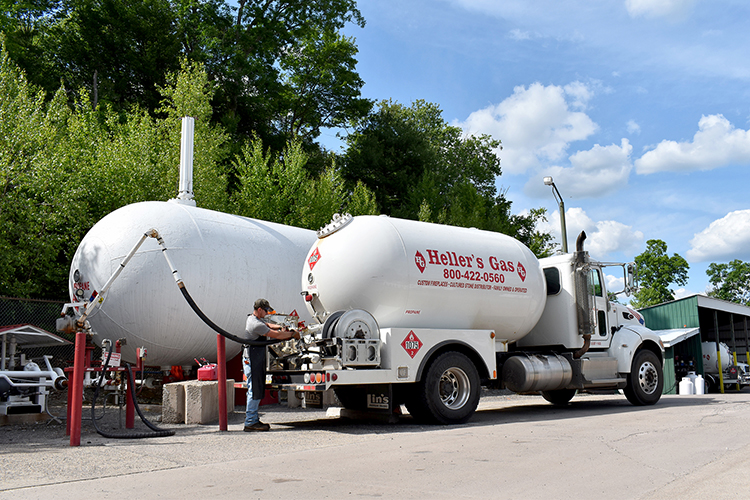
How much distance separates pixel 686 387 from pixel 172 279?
17700 mm

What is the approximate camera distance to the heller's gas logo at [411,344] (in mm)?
9555

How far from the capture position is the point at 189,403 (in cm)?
1024

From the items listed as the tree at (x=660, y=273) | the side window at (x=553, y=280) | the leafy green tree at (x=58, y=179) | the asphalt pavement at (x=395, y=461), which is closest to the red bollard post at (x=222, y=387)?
the asphalt pavement at (x=395, y=461)

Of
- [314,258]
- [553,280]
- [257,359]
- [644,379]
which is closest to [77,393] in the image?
[257,359]

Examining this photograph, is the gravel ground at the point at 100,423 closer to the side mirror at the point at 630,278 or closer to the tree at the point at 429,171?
the side mirror at the point at 630,278

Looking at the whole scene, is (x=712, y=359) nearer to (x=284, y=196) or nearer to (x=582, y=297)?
(x=582, y=297)

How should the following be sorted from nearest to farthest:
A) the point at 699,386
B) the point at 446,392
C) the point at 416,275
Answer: the point at 416,275 < the point at 446,392 < the point at 699,386

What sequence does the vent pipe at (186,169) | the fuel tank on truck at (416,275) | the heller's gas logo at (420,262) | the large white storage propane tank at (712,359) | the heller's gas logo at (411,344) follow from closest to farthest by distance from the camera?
the heller's gas logo at (411,344) → the fuel tank on truck at (416,275) → the heller's gas logo at (420,262) → the vent pipe at (186,169) → the large white storage propane tank at (712,359)

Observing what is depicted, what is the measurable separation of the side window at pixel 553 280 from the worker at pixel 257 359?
5.88m

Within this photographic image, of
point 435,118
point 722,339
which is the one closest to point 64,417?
point 722,339

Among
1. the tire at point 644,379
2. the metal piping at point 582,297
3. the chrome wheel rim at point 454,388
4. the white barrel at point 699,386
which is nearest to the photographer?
the chrome wheel rim at point 454,388

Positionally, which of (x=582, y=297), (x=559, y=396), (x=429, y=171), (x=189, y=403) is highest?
(x=429, y=171)

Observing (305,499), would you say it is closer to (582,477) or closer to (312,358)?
(582,477)

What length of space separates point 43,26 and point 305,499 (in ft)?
110
